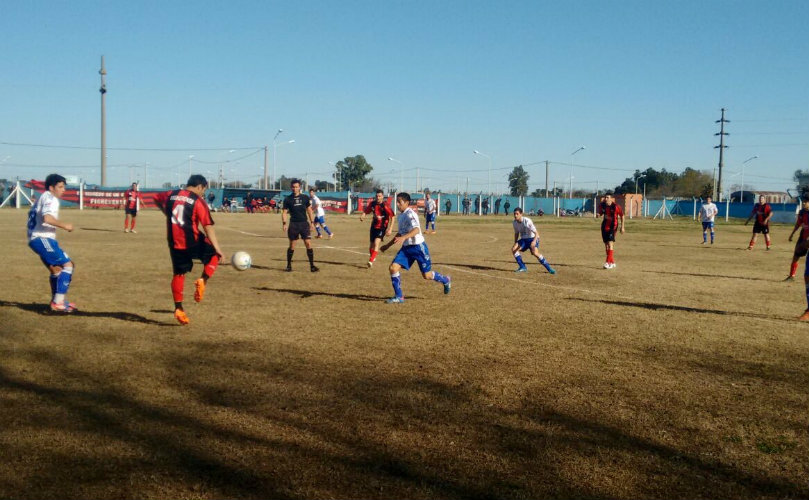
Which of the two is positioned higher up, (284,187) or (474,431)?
(284,187)

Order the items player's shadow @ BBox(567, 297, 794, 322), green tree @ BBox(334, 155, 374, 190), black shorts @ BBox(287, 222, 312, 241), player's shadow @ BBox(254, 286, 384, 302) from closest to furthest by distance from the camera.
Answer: player's shadow @ BBox(567, 297, 794, 322) → player's shadow @ BBox(254, 286, 384, 302) → black shorts @ BBox(287, 222, 312, 241) → green tree @ BBox(334, 155, 374, 190)

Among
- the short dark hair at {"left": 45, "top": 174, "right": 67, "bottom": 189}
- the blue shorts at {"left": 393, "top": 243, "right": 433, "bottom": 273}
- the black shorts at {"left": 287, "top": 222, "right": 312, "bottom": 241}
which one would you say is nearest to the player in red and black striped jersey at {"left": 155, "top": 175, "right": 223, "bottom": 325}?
the short dark hair at {"left": 45, "top": 174, "right": 67, "bottom": 189}

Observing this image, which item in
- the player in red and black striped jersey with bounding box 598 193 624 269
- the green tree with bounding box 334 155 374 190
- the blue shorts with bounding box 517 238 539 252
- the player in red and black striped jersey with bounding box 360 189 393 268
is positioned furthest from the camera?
the green tree with bounding box 334 155 374 190

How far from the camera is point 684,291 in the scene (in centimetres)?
1346

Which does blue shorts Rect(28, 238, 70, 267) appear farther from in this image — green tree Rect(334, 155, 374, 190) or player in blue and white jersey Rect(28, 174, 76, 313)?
green tree Rect(334, 155, 374, 190)

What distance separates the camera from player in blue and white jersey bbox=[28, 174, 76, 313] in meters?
9.71

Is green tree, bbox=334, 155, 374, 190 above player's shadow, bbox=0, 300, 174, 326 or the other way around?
above

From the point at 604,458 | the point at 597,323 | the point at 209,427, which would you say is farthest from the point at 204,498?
the point at 597,323

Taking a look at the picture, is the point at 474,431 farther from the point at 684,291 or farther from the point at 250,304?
the point at 684,291

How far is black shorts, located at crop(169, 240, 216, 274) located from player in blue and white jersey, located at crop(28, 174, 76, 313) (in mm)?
2025

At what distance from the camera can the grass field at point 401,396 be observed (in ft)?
14.1

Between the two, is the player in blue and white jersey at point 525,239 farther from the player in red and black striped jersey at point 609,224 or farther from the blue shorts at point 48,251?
the blue shorts at point 48,251

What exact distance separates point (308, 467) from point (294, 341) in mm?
3888

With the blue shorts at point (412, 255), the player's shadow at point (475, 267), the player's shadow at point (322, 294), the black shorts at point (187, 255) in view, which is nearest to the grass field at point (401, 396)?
the player's shadow at point (322, 294)
